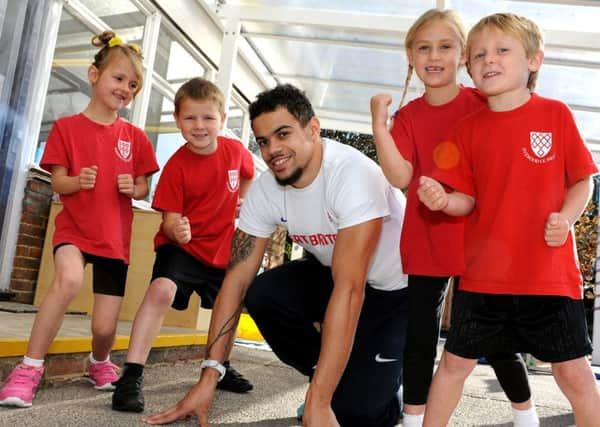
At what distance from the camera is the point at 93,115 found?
2.69 metres

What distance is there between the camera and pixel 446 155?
2.04 meters

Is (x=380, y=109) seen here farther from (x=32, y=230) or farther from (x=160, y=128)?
(x=160, y=128)

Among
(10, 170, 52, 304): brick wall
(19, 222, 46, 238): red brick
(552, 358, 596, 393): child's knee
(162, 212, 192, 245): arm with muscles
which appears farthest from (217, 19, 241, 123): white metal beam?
(552, 358, 596, 393): child's knee

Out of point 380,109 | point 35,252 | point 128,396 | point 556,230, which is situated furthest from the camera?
point 35,252

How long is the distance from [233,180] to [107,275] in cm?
72

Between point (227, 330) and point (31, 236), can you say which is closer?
point (227, 330)

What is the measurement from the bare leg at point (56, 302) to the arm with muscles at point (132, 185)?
1.11 feet

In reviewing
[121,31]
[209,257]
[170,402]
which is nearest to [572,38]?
[121,31]

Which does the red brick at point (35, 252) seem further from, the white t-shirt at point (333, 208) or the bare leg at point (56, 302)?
the white t-shirt at point (333, 208)

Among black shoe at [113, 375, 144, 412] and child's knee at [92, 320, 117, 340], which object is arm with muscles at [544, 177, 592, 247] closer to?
black shoe at [113, 375, 144, 412]

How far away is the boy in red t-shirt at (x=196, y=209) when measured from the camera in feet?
8.63

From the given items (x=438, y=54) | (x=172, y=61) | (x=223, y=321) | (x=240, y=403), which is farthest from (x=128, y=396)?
(x=172, y=61)

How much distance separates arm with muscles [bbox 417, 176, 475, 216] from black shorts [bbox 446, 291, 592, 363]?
0.86ft

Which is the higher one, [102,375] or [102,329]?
[102,329]
